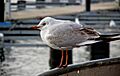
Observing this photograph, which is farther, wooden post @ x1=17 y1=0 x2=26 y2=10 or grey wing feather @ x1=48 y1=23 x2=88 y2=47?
wooden post @ x1=17 y1=0 x2=26 y2=10

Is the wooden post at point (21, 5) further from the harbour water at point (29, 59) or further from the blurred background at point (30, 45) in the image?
the harbour water at point (29, 59)

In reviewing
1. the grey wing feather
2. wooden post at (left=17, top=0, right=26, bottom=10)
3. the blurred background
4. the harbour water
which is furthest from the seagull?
wooden post at (left=17, top=0, right=26, bottom=10)

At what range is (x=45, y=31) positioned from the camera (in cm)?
407

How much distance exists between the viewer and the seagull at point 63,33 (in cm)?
407

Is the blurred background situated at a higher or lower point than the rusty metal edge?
lower

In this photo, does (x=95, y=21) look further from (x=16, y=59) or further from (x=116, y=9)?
(x=16, y=59)

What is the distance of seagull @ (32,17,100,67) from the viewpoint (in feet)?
13.4

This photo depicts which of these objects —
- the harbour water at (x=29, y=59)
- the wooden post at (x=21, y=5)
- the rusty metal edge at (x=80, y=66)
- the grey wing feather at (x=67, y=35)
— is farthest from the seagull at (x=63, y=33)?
the wooden post at (x=21, y=5)

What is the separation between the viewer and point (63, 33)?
4.13 meters

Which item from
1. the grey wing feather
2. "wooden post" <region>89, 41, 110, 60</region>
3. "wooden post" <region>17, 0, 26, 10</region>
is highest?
the grey wing feather

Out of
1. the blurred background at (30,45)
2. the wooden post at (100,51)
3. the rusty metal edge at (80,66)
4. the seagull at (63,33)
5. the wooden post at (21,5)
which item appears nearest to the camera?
the rusty metal edge at (80,66)

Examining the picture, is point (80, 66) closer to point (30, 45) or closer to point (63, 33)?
point (63, 33)

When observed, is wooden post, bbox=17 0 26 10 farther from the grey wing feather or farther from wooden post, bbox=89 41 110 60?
the grey wing feather

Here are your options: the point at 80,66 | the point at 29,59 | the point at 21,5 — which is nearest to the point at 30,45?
the point at 29,59
